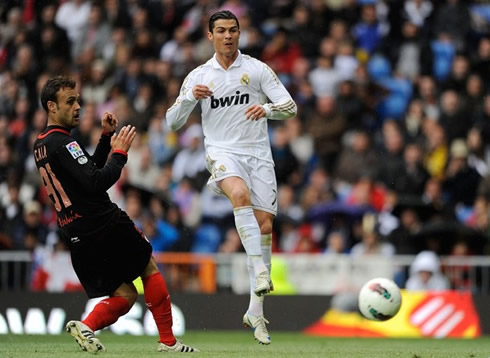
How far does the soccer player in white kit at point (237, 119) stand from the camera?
1069 centimetres

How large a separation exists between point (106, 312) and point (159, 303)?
44 centimetres

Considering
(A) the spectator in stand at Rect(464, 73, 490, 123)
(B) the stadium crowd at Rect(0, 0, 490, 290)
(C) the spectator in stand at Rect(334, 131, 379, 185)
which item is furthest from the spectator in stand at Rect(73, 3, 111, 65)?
(A) the spectator in stand at Rect(464, 73, 490, 123)

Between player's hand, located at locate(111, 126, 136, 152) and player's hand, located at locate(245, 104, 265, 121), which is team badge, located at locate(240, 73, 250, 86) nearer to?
player's hand, located at locate(245, 104, 265, 121)

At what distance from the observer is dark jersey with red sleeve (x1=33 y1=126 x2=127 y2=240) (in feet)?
29.7

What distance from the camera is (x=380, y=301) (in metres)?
11.5

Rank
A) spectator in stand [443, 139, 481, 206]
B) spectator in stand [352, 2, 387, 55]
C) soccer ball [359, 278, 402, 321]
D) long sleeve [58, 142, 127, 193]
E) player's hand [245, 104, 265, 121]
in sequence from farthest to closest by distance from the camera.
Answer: spectator in stand [352, 2, 387, 55], spectator in stand [443, 139, 481, 206], soccer ball [359, 278, 402, 321], player's hand [245, 104, 265, 121], long sleeve [58, 142, 127, 193]

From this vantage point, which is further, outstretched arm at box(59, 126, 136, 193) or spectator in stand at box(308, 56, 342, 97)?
spectator in stand at box(308, 56, 342, 97)

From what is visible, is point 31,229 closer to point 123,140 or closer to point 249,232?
point 249,232

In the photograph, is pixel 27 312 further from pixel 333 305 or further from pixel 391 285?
pixel 391 285

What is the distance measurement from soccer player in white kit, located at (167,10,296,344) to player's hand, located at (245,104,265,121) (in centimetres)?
22

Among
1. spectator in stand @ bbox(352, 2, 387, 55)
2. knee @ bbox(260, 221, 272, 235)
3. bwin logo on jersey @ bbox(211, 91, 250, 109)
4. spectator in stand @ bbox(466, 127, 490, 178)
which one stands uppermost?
spectator in stand @ bbox(352, 2, 387, 55)

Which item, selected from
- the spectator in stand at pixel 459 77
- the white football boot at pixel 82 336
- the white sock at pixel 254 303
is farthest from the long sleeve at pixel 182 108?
the spectator in stand at pixel 459 77

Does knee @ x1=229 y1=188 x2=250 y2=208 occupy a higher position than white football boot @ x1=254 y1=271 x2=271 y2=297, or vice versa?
knee @ x1=229 y1=188 x2=250 y2=208

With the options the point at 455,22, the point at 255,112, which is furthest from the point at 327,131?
the point at 255,112
